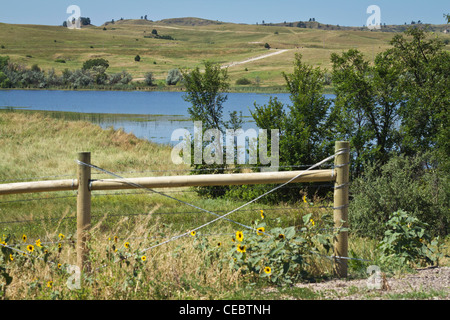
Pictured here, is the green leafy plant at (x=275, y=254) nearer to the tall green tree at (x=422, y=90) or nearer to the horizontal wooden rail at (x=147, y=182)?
the horizontal wooden rail at (x=147, y=182)

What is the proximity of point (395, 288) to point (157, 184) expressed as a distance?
8.41ft

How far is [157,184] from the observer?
5207 mm

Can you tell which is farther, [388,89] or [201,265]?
[388,89]

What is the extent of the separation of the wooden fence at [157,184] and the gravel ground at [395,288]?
48cm

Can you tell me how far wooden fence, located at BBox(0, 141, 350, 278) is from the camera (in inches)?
203

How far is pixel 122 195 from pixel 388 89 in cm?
874

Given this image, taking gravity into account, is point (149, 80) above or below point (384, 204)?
above

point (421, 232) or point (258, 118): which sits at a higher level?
point (258, 118)

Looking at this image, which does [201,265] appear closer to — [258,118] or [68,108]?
[258,118]

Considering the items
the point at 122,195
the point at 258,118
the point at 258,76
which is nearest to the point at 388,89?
the point at 258,118

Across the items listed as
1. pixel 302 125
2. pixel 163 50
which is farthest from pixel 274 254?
pixel 163 50

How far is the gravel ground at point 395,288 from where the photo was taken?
4.49 m

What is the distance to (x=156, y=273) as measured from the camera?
4.90 metres

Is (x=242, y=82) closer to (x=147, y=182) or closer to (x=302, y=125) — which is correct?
(x=302, y=125)
